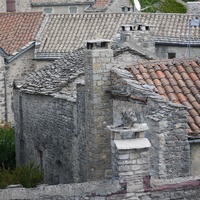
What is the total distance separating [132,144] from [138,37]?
39.2ft

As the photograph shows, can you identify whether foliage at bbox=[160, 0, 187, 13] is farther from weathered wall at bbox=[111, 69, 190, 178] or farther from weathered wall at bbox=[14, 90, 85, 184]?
weathered wall at bbox=[111, 69, 190, 178]

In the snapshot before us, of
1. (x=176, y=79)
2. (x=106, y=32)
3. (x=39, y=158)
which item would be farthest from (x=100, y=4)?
(x=176, y=79)

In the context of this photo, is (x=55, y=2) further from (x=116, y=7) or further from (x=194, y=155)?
(x=194, y=155)

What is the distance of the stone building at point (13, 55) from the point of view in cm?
3294

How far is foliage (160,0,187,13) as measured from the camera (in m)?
46.4

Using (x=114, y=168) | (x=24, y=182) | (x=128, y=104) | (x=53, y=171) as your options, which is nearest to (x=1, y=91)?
(x=53, y=171)

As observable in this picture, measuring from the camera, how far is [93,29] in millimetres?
33906

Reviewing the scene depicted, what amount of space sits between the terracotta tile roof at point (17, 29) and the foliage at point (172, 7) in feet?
44.3

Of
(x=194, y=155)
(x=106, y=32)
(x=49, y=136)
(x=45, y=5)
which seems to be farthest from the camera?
(x=45, y=5)

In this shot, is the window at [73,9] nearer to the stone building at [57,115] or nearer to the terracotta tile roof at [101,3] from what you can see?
the terracotta tile roof at [101,3]

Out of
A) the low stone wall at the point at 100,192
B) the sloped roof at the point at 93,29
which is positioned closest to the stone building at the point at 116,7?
the sloped roof at the point at 93,29

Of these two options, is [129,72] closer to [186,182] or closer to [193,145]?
[193,145]

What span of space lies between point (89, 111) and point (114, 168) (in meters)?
5.01

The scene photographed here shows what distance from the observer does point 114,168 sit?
35.8ft
